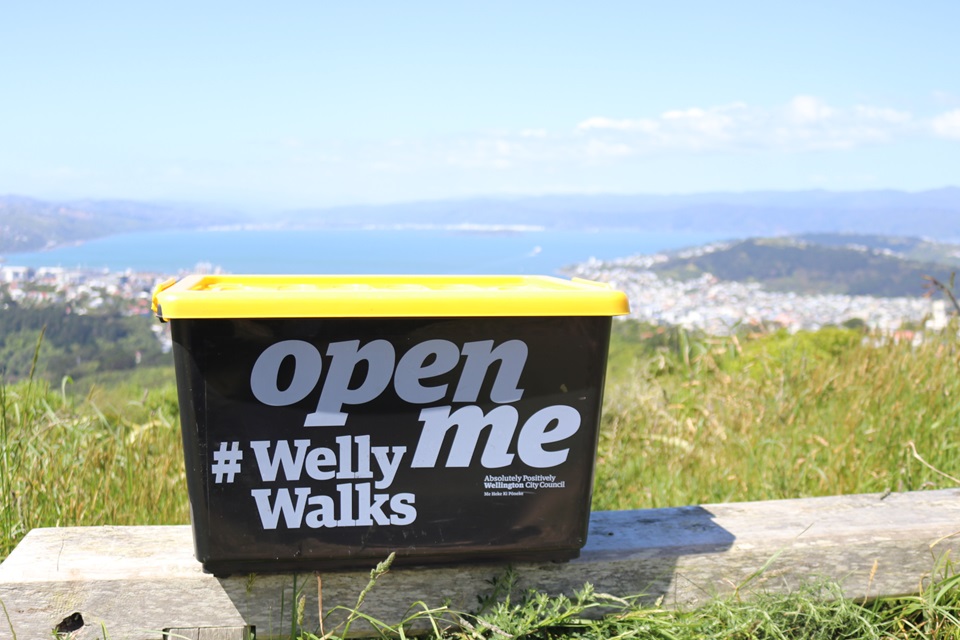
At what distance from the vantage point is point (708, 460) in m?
3.34

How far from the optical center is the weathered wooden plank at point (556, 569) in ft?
5.47

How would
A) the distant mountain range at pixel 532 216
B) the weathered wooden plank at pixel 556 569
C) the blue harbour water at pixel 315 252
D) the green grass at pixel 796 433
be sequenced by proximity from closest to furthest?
the weathered wooden plank at pixel 556 569 < the green grass at pixel 796 433 < the blue harbour water at pixel 315 252 < the distant mountain range at pixel 532 216

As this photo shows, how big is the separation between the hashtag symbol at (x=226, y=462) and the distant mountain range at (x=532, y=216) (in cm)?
1158

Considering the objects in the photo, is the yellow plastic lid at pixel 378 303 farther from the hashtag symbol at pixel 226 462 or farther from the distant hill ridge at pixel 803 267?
the distant hill ridge at pixel 803 267

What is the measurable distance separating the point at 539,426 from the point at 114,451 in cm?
191

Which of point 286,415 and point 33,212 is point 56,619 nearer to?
point 286,415

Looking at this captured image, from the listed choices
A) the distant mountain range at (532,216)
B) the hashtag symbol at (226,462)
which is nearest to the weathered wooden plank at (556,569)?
the hashtag symbol at (226,462)

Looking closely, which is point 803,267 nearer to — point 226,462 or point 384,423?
point 384,423

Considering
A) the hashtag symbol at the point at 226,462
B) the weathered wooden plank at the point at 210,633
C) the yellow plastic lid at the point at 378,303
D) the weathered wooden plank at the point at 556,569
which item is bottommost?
the weathered wooden plank at the point at 210,633

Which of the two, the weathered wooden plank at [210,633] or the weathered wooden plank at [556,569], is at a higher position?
the weathered wooden plank at [556,569]

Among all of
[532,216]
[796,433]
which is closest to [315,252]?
[532,216]

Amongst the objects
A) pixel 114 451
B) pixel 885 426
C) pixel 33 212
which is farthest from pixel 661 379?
pixel 33 212

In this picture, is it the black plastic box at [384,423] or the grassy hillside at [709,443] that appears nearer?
the black plastic box at [384,423]

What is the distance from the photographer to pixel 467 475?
5.41 feet
